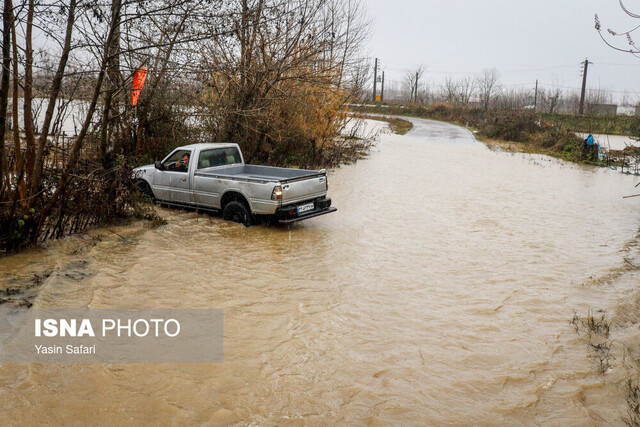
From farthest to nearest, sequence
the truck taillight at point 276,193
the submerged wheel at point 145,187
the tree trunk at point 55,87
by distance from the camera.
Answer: the submerged wheel at point 145,187 < the truck taillight at point 276,193 < the tree trunk at point 55,87

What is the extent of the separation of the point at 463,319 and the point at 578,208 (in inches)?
410

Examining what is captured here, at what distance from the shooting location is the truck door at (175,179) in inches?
481

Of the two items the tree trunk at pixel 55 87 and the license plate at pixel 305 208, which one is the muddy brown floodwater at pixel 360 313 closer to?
the license plate at pixel 305 208

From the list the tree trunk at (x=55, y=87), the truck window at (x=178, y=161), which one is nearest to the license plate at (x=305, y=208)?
the truck window at (x=178, y=161)

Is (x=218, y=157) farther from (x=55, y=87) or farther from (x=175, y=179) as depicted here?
(x=55, y=87)

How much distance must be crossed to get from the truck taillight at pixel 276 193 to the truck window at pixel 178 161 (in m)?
2.47

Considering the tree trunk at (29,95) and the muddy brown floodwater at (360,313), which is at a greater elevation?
the tree trunk at (29,95)

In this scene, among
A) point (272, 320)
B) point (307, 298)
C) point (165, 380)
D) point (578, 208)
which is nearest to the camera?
point (165, 380)

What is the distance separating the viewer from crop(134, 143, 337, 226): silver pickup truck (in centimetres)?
1096

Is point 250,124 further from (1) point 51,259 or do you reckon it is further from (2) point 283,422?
(2) point 283,422

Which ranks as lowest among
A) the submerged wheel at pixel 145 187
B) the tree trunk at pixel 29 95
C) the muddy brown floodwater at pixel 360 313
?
the muddy brown floodwater at pixel 360 313

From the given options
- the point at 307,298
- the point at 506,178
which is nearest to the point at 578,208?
the point at 506,178

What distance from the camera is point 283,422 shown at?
472 centimetres

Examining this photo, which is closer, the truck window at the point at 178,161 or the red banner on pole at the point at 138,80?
the red banner on pole at the point at 138,80
